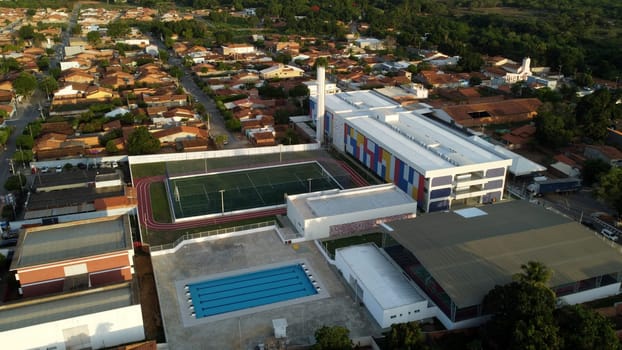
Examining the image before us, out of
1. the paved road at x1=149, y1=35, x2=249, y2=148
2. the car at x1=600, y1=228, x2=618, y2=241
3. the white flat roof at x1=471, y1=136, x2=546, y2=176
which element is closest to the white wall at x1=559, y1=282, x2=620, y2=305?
the car at x1=600, y1=228, x2=618, y2=241

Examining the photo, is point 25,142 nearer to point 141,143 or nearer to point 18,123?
point 141,143

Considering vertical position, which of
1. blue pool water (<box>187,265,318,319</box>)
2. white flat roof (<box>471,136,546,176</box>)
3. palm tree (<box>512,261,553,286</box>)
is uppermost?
palm tree (<box>512,261,553,286</box>)

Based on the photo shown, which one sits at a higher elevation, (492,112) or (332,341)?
(332,341)

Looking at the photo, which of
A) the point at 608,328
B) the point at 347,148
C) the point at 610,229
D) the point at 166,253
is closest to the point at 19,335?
the point at 166,253

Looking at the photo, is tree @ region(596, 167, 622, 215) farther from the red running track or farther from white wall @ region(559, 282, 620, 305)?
the red running track

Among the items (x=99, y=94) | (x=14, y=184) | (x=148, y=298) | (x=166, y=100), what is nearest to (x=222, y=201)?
(x=148, y=298)
